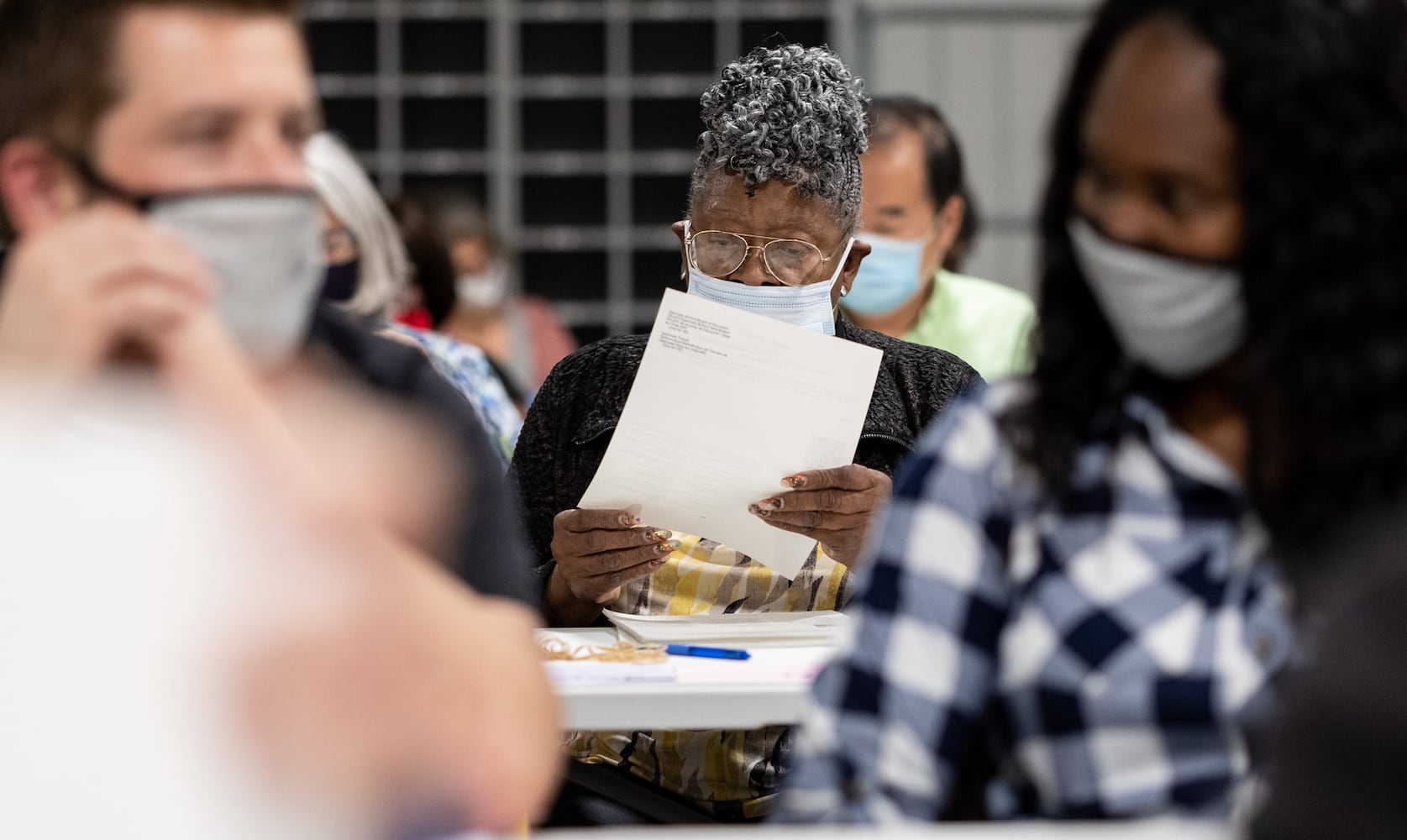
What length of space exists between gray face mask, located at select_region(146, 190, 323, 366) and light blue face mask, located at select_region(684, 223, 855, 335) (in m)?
1.04

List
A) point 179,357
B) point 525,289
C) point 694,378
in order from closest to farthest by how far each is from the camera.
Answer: point 179,357 → point 694,378 → point 525,289

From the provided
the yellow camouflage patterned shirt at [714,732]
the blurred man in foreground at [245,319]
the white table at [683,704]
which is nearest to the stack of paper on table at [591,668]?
the white table at [683,704]

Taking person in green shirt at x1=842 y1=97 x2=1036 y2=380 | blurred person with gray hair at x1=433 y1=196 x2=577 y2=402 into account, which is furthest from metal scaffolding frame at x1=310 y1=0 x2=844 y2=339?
person in green shirt at x1=842 y1=97 x2=1036 y2=380

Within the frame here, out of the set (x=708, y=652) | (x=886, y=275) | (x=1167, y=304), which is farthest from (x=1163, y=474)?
(x=886, y=275)

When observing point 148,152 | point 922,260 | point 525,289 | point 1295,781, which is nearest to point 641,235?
point 525,289

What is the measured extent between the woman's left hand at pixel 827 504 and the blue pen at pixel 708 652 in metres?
0.19

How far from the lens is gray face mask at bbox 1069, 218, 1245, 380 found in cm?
116

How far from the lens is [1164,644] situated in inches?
43.9

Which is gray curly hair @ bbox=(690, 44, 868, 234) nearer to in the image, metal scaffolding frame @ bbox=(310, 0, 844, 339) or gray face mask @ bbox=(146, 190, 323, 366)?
gray face mask @ bbox=(146, 190, 323, 366)

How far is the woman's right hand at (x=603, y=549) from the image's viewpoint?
1.98 m

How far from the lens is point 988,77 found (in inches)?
314

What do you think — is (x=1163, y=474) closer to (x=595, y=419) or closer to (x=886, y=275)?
(x=595, y=419)

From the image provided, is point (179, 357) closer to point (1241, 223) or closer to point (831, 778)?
point (831, 778)

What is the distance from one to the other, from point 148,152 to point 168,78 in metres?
0.06
